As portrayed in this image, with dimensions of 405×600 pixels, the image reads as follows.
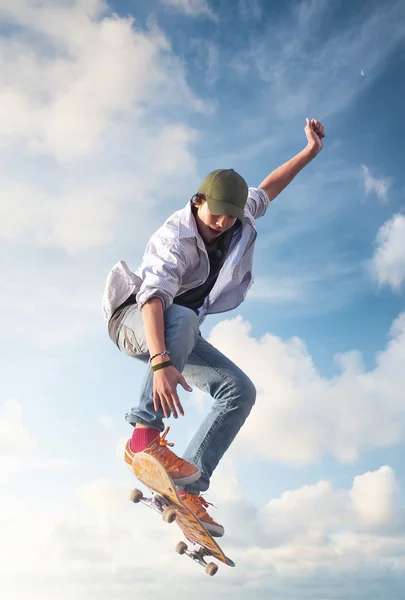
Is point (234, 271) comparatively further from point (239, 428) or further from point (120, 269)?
point (239, 428)

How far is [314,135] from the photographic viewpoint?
957cm

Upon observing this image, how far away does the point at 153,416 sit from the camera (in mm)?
7480

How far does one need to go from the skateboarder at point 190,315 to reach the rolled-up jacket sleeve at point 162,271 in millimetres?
11

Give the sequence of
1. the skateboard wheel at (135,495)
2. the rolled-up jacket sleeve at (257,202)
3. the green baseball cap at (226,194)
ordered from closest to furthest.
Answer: the green baseball cap at (226,194), the skateboard wheel at (135,495), the rolled-up jacket sleeve at (257,202)

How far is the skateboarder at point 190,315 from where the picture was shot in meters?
7.13

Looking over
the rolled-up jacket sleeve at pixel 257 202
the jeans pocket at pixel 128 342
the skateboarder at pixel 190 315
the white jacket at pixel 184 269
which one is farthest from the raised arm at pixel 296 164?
the jeans pocket at pixel 128 342

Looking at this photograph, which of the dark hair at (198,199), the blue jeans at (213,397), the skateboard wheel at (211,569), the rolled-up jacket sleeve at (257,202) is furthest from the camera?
the rolled-up jacket sleeve at (257,202)

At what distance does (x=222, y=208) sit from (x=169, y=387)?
2.08 metres

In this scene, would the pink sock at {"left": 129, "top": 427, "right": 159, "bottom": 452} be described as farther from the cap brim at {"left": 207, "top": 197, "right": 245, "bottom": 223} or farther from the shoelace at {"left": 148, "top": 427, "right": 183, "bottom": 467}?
the cap brim at {"left": 207, "top": 197, "right": 245, "bottom": 223}

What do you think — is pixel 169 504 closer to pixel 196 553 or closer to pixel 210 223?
pixel 196 553

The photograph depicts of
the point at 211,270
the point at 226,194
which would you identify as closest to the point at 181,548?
the point at 211,270

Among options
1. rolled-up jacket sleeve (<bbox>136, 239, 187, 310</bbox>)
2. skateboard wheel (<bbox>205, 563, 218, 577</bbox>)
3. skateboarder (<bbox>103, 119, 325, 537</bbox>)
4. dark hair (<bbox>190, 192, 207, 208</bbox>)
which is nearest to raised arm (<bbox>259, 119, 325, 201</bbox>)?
skateboarder (<bbox>103, 119, 325, 537</bbox>)

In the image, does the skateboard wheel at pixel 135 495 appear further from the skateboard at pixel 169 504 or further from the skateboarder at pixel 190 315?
the skateboarder at pixel 190 315

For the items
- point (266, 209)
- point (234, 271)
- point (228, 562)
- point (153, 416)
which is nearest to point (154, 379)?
point (153, 416)
